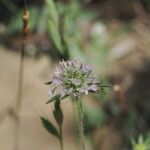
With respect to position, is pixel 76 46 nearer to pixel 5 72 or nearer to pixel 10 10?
pixel 5 72

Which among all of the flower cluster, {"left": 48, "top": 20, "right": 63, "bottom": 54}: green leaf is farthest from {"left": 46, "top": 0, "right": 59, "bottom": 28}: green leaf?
the flower cluster

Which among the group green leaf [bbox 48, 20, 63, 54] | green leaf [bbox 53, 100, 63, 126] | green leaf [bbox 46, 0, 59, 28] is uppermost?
green leaf [bbox 46, 0, 59, 28]

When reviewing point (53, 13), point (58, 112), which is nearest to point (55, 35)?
point (53, 13)

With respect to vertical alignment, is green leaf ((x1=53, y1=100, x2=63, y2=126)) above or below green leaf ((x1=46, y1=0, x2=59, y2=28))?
below

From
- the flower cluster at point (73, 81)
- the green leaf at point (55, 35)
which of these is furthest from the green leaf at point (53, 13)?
Answer: the flower cluster at point (73, 81)

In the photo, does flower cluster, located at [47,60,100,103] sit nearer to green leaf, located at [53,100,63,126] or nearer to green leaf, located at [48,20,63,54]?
green leaf, located at [53,100,63,126]

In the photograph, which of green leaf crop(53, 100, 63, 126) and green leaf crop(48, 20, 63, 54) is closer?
green leaf crop(53, 100, 63, 126)

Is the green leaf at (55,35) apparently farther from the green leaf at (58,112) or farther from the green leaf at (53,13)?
the green leaf at (58,112)

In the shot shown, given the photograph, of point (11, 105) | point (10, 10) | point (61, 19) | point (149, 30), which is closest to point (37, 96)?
point (11, 105)

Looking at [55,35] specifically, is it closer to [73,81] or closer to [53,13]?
[53,13]
